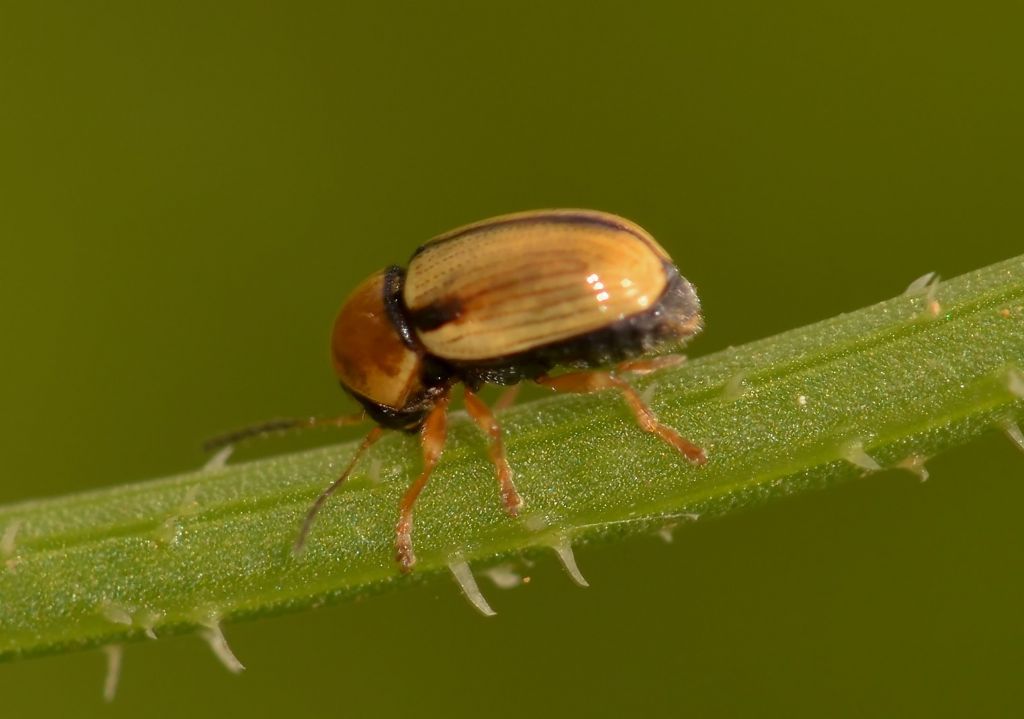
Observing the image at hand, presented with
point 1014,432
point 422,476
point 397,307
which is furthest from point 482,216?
point 1014,432

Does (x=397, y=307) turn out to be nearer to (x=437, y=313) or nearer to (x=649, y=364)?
(x=437, y=313)

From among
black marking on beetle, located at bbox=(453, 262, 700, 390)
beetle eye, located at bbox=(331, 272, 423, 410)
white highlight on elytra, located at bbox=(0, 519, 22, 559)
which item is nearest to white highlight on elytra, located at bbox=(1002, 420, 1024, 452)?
black marking on beetle, located at bbox=(453, 262, 700, 390)

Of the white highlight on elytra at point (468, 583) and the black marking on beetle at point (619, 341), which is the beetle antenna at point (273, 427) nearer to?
the black marking on beetle at point (619, 341)

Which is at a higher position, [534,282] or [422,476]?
[534,282]

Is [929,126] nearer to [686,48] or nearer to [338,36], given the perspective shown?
[686,48]

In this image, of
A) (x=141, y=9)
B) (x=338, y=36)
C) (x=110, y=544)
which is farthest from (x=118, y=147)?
(x=110, y=544)

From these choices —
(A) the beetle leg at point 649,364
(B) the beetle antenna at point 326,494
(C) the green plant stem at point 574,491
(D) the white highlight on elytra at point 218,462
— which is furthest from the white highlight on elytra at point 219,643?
(A) the beetle leg at point 649,364

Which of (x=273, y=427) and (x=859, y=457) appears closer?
(x=859, y=457)
